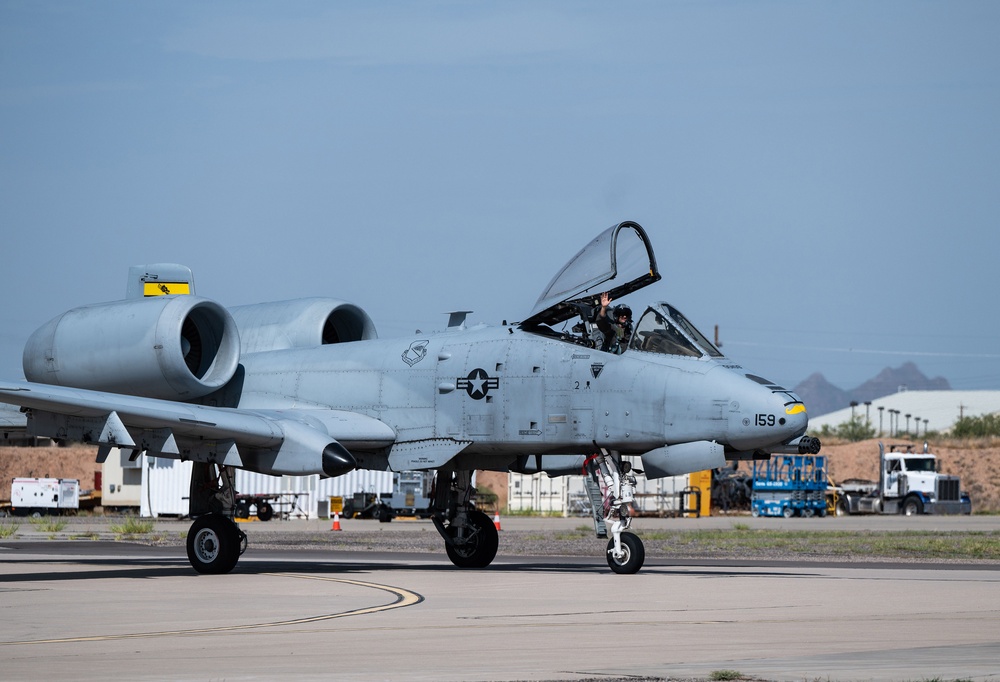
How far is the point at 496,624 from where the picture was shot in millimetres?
A: 11117

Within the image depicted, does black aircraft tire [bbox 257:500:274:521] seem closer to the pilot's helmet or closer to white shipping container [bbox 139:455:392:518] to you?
white shipping container [bbox 139:455:392:518]

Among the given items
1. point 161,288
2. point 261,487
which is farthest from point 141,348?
point 261,487

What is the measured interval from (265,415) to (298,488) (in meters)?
38.7

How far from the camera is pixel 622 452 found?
17.8m

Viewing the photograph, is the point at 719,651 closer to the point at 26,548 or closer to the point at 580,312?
the point at 580,312

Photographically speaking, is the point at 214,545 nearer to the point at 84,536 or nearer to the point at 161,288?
the point at 161,288

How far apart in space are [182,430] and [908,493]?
48523mm

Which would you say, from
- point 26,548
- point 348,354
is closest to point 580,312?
point 348,354

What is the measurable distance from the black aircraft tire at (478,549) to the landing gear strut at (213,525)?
3.12m

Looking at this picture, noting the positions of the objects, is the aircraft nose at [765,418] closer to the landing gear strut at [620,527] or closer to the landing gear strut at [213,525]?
the landing gear strut at [620,527]

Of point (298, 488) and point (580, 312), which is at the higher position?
point (580, 312)

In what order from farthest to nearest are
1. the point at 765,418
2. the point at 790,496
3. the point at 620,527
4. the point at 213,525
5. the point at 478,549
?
the point at 790,496, the point at 478,549, the point at 213,525, the point at 620,527, the point at 765,418

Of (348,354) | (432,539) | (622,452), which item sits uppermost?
(348,354)

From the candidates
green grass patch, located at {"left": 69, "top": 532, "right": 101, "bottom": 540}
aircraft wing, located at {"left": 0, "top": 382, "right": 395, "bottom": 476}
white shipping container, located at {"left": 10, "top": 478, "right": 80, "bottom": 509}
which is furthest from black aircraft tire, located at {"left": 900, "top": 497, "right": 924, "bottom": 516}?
aircraft wing, located at {"left": 0, "top": 382, "right": 395, "bottom": 476}
